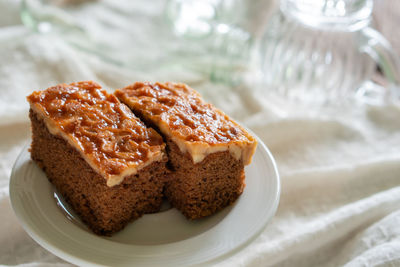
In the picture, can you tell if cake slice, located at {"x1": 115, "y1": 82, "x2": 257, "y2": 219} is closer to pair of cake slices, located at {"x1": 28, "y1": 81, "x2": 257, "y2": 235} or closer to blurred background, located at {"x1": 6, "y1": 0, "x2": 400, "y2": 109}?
pair of cake slices, located at {"x1": 28, "y1": 81, "x2": 257, "y2": 235}

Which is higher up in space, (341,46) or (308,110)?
(341,46)

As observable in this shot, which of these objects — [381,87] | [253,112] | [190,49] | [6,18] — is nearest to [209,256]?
[253,112]

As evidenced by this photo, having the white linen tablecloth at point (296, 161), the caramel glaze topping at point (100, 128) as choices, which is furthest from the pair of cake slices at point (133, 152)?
the white linen tablecloth at point (296, 161)

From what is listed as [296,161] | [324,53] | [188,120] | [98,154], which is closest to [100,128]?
[98,154]

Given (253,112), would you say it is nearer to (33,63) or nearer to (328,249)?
(328,249)

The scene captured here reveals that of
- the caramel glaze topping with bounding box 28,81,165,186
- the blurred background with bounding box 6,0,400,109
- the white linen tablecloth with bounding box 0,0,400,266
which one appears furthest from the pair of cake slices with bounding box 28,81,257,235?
the blurred background with bounding box 6,0,400,109

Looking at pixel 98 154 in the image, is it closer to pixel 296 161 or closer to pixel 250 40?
pixel 296 161
